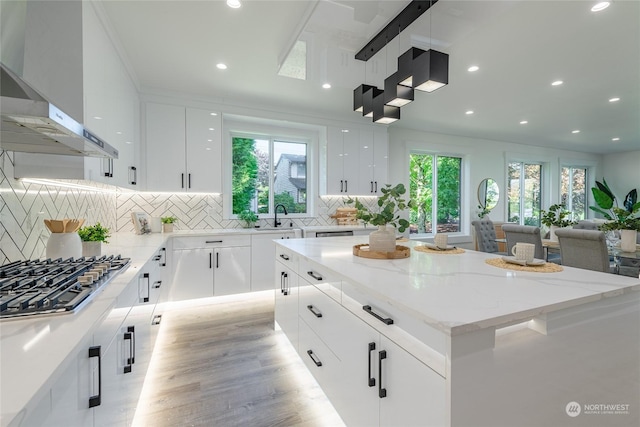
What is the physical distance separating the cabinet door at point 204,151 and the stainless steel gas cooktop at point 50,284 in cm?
228

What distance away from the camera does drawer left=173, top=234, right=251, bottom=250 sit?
338 cm

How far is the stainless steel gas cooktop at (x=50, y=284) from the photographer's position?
884 mm

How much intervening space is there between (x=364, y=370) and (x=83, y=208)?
2.62 m

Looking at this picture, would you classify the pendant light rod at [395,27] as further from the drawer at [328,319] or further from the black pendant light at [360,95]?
the drawer at [328,319]

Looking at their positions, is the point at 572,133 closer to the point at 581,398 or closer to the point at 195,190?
the point at 581,398

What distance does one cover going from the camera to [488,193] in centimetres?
614

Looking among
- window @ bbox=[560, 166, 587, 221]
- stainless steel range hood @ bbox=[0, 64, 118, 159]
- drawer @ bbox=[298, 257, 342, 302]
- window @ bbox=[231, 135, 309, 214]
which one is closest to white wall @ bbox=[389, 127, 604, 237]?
window @ bbox=[560, 166, 587, 221]

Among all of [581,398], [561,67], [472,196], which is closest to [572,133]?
[472,196]

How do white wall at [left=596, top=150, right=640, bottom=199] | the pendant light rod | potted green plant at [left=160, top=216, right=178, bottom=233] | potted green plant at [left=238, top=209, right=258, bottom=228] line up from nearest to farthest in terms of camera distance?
the pendant light rod → potted green plant at [left=160, top=216, right=178, bottom=233] → potted green plant at [left=238, top=209, right=258, bottom=228] → white wall at [left=596, top=150, right=640, bottom=199]

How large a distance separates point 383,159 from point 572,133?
4070 mm

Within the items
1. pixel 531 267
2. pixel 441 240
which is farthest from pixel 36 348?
pixel 441 240

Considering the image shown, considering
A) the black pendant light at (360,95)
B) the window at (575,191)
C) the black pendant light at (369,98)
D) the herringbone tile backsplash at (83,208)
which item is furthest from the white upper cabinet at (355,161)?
the window at (575,191)

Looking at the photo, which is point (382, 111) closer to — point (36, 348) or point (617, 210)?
point (36, 348)

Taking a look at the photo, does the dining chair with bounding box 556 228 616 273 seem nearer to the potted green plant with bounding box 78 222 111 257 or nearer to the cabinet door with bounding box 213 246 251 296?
the cabinet door with bounding box 213 246 251 296
